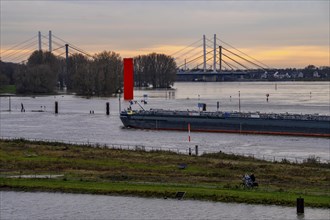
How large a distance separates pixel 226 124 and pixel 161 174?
34307 millimetres

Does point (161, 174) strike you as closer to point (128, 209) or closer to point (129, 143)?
point (128, 209)

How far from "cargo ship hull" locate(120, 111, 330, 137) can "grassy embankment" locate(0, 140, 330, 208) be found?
23.0 metres

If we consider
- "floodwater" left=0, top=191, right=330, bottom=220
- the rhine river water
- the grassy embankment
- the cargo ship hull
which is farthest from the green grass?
"floodwater" left=0, top=191, right=330, bottom=220

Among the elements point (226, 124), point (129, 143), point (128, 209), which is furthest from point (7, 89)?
point (128, 209)

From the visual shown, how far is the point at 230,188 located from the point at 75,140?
29.1m

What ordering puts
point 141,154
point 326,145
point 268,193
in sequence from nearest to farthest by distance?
point 268,193 → point 141,154 → point 326,145

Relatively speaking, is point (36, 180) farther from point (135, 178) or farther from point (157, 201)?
point (157, 201)

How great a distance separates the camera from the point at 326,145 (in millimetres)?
49750

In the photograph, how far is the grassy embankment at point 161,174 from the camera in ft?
78.7

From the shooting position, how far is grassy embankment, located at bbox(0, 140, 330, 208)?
944 inches

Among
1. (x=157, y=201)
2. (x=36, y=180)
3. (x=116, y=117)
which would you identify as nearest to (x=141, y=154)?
(x=36, y=180)

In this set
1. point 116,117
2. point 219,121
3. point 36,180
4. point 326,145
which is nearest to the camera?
point 36,180

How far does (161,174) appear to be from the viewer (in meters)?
29.9

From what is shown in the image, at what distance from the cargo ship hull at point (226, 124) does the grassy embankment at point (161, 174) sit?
23.0m
